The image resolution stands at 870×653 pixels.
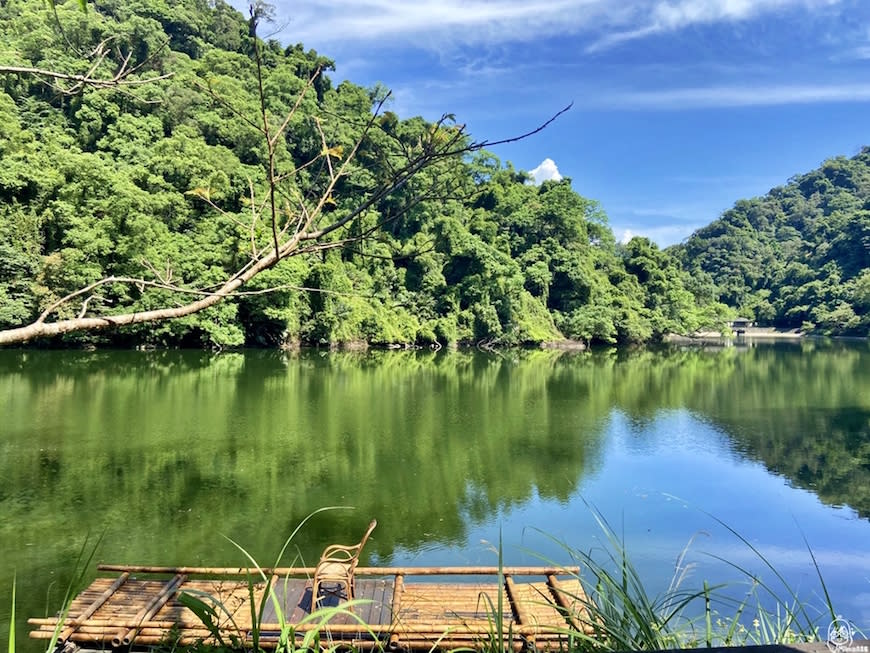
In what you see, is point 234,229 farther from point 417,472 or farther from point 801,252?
point 801,252

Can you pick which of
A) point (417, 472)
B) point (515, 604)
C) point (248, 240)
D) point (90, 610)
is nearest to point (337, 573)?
point (515, 604)

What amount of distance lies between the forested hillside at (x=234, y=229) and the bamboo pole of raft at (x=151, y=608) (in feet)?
23.8

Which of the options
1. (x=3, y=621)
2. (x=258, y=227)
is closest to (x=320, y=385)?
(x=3, y=621)

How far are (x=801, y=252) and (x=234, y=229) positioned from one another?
184 ft

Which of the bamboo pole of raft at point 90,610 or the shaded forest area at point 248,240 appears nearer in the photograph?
the bamboo pole of raft at point 90,610

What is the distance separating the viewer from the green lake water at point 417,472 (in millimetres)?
6422

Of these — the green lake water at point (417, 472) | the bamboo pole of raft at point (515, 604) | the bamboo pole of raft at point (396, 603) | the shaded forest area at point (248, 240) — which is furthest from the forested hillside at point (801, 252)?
the bamboo pole of raft at point (396, 603)

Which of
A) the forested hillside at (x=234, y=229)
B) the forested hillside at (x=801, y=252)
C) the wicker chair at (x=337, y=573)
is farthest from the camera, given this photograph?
the forested hillside at (x=801, y=252)

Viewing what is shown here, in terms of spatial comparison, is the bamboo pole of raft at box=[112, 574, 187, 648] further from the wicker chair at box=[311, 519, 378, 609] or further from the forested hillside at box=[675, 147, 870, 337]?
the forested hillside at box=[675, 147, 870, 337]

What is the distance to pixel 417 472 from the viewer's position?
30.7ft

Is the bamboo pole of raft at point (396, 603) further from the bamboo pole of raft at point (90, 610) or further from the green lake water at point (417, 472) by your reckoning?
the bamboo pole of raft at point (90, 610)

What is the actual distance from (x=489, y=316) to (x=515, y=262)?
5.18 m

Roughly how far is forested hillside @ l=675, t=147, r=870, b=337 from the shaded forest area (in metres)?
0.26

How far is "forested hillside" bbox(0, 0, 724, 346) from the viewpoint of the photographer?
2162 cm
